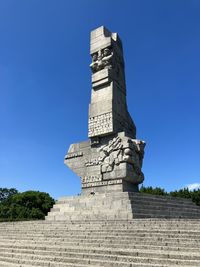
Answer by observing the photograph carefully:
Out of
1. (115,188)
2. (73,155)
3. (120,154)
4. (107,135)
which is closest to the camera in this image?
(115,188)

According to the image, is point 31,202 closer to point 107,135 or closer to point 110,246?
point 107,135

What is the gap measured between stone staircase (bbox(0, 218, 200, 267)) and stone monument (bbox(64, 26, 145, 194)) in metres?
4.57

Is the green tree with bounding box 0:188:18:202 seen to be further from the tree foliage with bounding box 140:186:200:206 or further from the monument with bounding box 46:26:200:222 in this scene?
the monument with bounding box 46:26:200:222

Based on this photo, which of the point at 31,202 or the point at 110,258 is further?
the point at 31,202

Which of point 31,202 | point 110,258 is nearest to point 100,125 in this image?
point 110,258

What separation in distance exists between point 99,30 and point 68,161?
7.98 meters

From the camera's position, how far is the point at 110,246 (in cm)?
732

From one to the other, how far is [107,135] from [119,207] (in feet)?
15.1

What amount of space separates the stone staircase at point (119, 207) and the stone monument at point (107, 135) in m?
1.30

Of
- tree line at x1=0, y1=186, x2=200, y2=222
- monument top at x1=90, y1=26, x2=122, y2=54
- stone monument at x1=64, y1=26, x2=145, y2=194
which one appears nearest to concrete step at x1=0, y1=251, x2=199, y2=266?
stone monument at x1=64, y1=26, x2=145, y2=194

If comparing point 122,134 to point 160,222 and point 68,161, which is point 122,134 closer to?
point 68,161

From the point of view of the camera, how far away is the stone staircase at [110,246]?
606 centimetres

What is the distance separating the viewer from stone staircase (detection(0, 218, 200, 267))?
6059mm

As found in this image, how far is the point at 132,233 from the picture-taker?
8.16 meters
